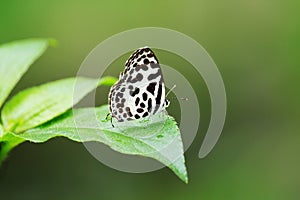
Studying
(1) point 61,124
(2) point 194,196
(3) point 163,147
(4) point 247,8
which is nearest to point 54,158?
(2) point 194,196

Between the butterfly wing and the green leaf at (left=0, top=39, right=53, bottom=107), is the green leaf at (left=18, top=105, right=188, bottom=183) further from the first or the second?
the green leaf at (left=0, top=39, right=53, bottom=107)

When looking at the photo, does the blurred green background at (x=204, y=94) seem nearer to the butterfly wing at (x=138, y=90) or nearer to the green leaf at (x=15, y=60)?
the green leaf at (x=15, y=60)

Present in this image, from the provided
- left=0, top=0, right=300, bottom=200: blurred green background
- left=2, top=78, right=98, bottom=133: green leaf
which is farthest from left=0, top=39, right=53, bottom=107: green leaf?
left=0, top=0, right=300, bottom=200: blurred green background

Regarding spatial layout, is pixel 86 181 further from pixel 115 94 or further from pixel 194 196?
pixel 115 94

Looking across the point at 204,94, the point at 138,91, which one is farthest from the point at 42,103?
the point at 204,94

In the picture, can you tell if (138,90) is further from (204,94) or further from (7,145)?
(204,94)
